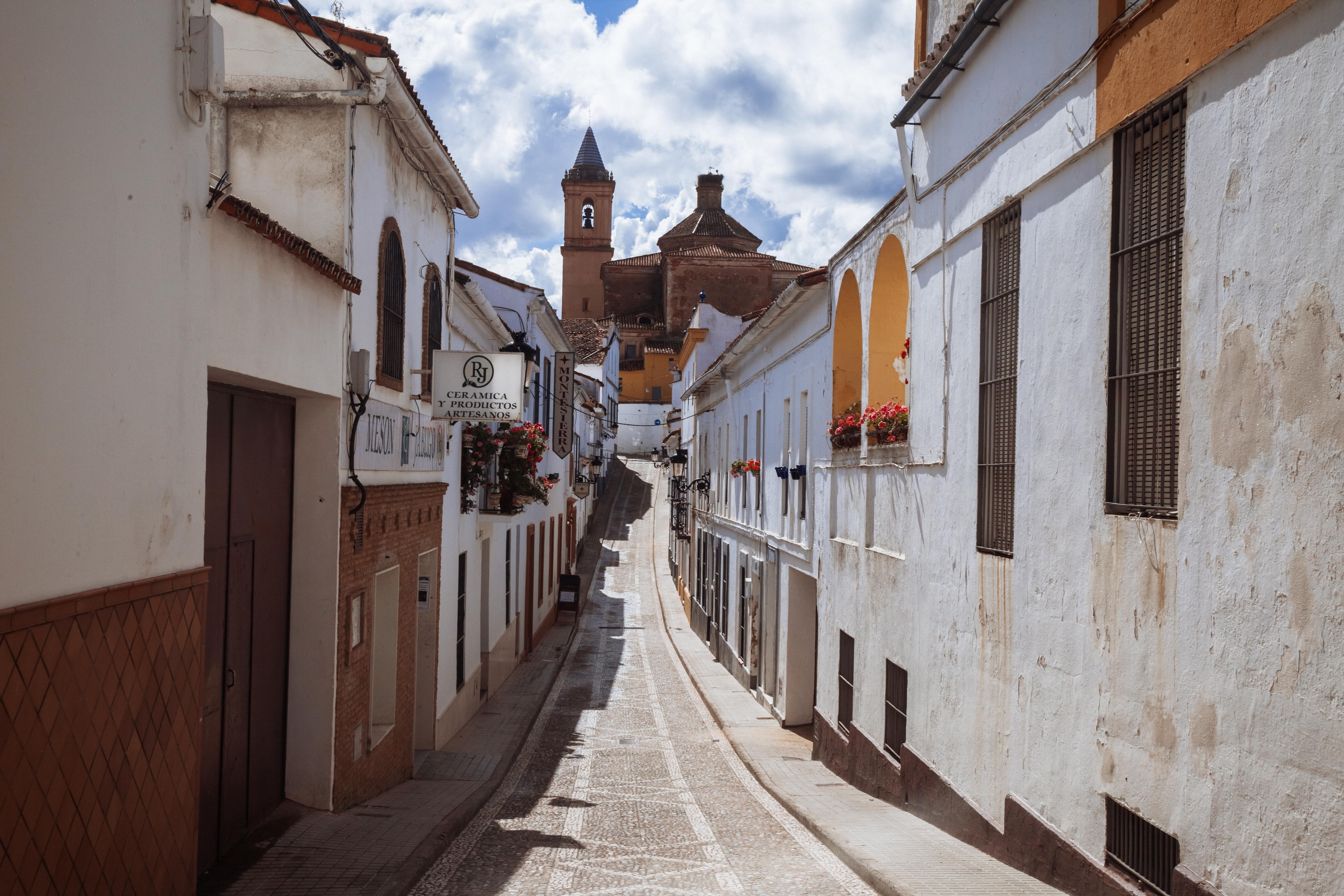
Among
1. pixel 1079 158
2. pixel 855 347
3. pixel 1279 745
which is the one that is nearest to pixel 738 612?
pixel 855 347

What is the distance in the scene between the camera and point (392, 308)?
32.1ft

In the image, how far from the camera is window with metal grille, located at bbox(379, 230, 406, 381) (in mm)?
9469

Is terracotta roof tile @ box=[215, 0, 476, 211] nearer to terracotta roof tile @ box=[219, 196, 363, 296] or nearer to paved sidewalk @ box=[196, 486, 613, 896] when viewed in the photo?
terracotta roof tile @ box=[219, 196, 363, 296]

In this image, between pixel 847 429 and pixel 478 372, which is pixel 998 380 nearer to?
pixel 847 429

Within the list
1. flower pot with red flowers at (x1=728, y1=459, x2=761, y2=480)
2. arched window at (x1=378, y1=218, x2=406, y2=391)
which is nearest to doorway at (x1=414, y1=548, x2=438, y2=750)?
arched window at (x1=378, y1=218, x2=406, y2=391)

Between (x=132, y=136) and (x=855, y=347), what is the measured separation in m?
9.46

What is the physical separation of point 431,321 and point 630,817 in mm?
5326

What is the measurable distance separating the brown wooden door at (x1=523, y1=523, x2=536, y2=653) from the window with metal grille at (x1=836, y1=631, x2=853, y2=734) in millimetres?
9569

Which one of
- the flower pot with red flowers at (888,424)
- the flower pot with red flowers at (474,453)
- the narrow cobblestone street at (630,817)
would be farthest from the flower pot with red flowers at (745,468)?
the flower pot with red flowers at (888,424)

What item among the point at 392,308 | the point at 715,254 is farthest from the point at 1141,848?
the point at 715,254

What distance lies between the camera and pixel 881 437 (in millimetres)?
10758

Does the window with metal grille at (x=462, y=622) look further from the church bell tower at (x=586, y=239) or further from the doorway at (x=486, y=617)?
the church bell tower at (x=586, y=239)

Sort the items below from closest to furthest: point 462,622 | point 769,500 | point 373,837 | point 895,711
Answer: point 373,837 < point 895,711 < point 462,622 < point 769,500

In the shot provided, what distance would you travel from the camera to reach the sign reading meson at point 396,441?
8.80 meters
